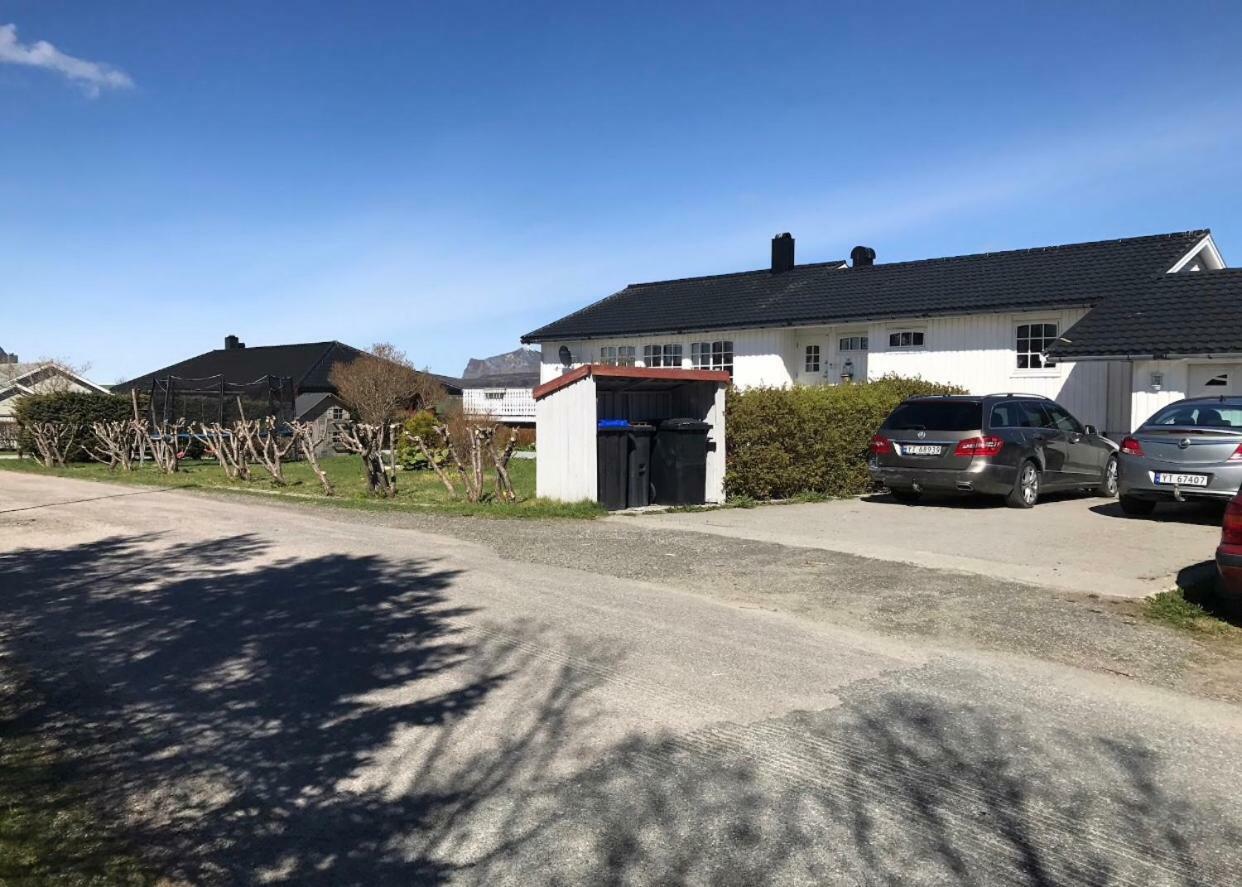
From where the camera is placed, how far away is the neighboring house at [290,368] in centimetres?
4281

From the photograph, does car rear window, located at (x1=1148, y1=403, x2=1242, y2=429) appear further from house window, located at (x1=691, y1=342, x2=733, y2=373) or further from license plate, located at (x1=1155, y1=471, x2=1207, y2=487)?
house window, located at (x1=691, y1=342, x2=733, y2=373)

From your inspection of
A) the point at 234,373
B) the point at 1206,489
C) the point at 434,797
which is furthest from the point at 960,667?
the point at 234,373

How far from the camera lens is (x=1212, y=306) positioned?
18969 millimetres

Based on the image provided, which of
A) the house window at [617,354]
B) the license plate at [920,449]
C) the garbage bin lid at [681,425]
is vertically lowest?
the license plate at [920,449]

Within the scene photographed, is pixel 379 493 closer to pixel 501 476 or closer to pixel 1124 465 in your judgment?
pixel 501 476

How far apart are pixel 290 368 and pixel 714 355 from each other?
2418cm

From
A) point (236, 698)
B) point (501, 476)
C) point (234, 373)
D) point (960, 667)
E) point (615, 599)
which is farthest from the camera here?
point (234, 373)

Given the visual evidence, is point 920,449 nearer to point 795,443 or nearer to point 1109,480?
point 795,443

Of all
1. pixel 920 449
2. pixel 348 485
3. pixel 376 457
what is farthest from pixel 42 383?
pixel 920 449

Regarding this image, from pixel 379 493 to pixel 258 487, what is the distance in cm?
380

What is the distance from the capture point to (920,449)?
1386cm

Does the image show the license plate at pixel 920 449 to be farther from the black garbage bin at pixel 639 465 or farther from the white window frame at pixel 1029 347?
the white window frame at pixel 1029 347

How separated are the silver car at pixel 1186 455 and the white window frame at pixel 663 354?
1973 centimetres

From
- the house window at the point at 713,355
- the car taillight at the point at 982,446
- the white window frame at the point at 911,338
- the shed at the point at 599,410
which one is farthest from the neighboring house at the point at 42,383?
the car taillight at the point at 982,446
